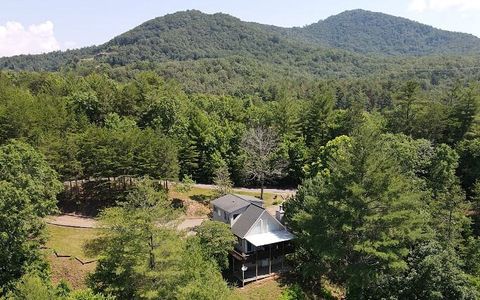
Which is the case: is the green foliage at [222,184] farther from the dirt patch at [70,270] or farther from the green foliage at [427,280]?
the green foliage at [427,280]

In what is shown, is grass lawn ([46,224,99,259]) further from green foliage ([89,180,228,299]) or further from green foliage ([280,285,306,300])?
green foliage ([280,285,306,300])

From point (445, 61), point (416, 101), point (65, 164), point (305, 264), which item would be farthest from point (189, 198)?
point (445, 61)

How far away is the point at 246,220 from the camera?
35.6m

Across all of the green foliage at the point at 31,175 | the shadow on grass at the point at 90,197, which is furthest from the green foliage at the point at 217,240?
the shadow on grass at the point at 90,197

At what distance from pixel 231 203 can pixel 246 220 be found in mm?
3699

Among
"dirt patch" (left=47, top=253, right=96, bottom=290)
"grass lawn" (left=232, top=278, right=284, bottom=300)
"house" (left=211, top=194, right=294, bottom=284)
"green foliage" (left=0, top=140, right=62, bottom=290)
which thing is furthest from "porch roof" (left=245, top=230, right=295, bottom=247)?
"green foliage" (left=0, top=140, right=62, bottom=290)

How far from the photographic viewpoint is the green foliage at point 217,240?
31.9 metres

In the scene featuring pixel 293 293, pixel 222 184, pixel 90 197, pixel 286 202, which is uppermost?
pixel 286 202

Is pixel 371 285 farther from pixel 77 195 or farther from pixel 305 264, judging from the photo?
pixel 77 195

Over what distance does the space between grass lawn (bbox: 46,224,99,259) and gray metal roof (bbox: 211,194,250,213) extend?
11224mm

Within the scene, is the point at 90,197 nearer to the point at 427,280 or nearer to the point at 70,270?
the point at 70,270

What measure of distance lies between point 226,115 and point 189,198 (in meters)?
26.1

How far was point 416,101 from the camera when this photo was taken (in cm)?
5828

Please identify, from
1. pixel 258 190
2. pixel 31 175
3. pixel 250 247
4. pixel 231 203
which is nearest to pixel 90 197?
pixel 31 175
